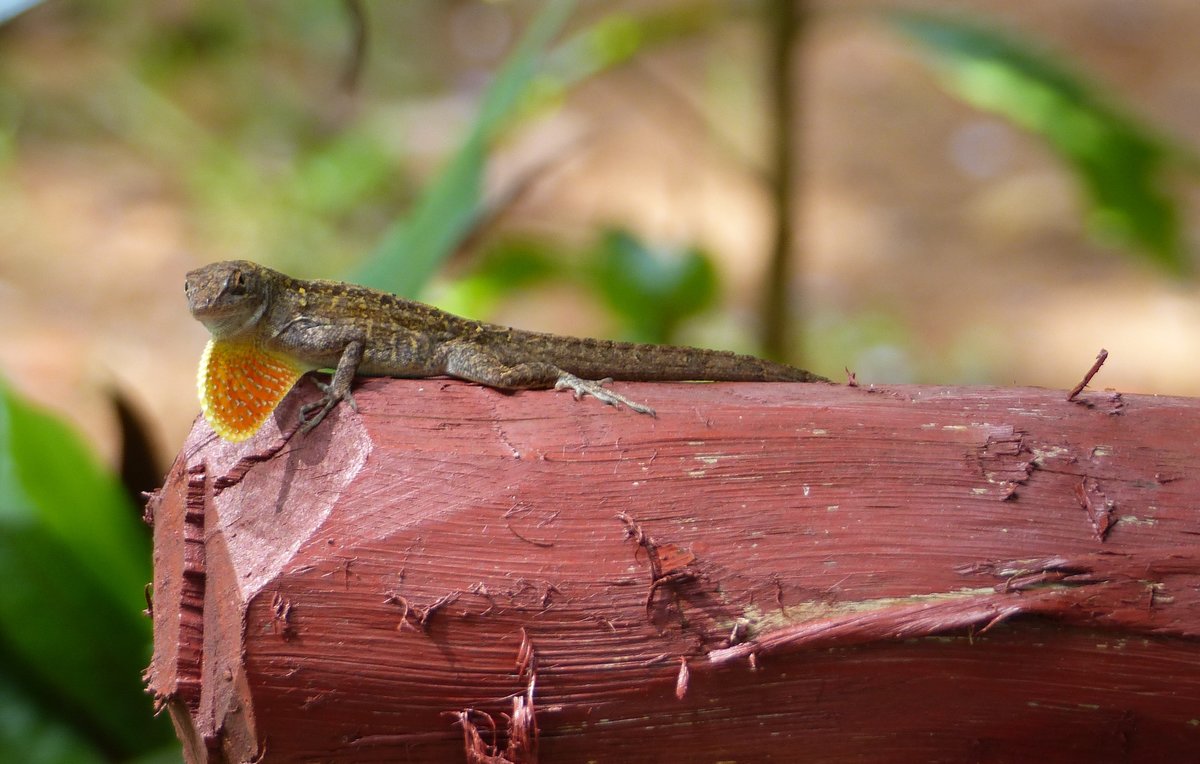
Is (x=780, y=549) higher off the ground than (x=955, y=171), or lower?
lower

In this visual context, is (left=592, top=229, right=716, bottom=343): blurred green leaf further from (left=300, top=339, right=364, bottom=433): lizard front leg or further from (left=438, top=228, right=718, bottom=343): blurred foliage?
(left=300, top=339, right=364, bottom=433): lizard front leg

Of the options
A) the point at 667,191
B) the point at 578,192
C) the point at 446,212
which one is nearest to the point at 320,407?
the point at 446,212

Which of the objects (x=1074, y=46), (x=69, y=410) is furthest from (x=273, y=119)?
(x=1074, y=46)

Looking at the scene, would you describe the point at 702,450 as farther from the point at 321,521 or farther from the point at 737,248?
the point at 737,248

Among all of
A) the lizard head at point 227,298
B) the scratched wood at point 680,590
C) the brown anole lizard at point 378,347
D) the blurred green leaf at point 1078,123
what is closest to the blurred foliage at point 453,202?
the brown anole lizard at point 378,347

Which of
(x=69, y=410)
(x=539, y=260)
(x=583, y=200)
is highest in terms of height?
(x=583, y=200)


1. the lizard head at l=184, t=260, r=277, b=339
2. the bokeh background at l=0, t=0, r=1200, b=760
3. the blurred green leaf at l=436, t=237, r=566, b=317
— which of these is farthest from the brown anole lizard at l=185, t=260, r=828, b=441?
the blurred green leaf at l=436, t=237, r=566, b=317
